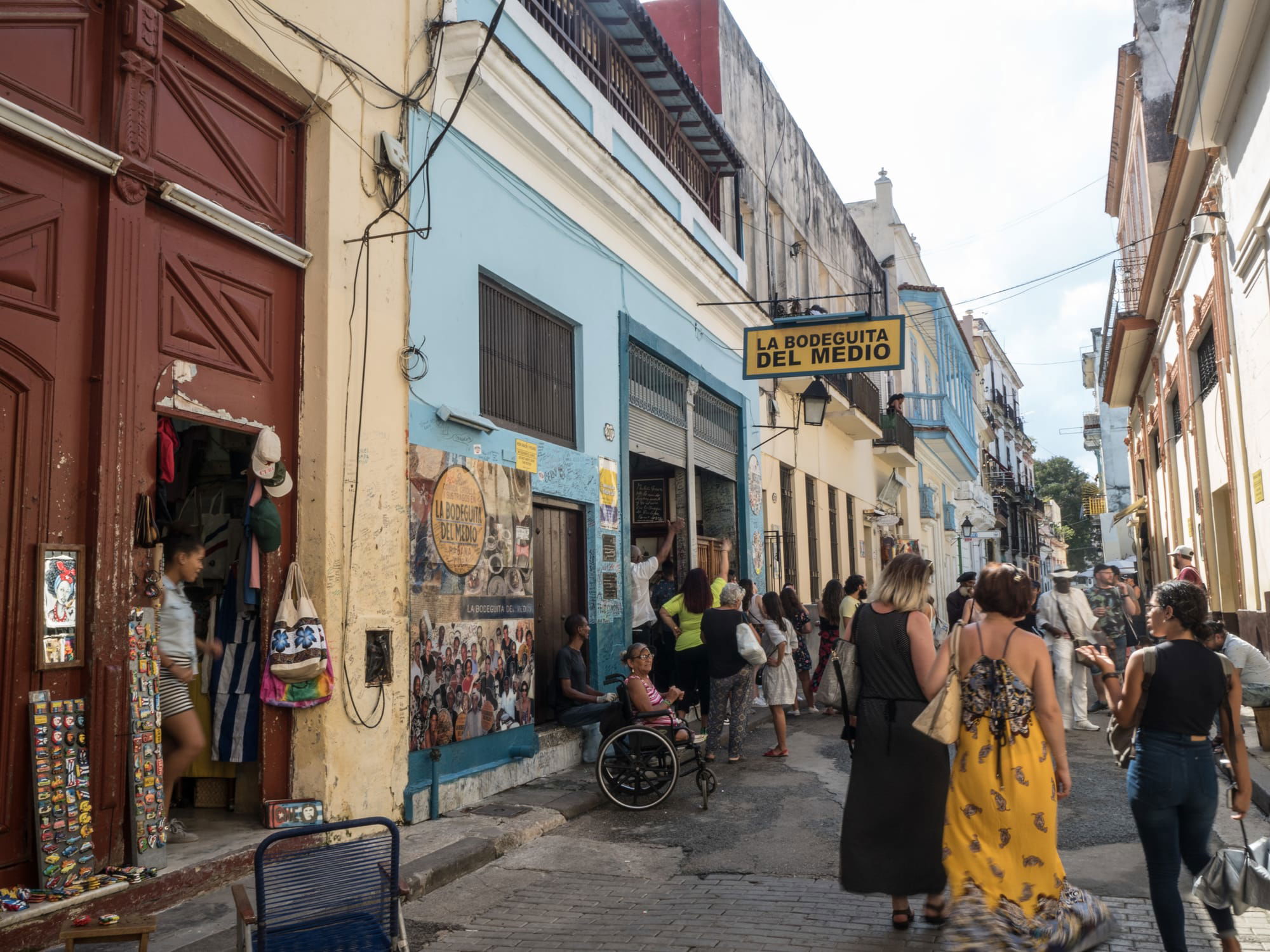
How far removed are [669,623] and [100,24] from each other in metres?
6.67

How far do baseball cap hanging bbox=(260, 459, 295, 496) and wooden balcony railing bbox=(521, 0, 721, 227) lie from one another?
17.2 ft

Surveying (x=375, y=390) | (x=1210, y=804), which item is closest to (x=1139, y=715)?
(x=1210, y=804)

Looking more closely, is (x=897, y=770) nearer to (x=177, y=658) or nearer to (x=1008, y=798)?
(x=1008, y=798)

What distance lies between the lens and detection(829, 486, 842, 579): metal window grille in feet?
66.8

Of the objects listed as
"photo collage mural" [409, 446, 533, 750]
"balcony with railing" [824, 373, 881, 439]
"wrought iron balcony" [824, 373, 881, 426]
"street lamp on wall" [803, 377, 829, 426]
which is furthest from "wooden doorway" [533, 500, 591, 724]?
"balcony with railing" [824, 373, 881, 439]

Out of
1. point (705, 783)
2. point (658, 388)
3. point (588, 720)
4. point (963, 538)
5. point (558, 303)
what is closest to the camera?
point (705, 783)

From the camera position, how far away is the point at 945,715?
168 inches

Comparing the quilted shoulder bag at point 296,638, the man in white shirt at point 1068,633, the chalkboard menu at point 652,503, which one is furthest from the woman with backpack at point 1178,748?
the chalkboard menu at point 652,503

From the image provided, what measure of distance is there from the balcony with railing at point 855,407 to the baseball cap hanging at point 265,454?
42.9 feet

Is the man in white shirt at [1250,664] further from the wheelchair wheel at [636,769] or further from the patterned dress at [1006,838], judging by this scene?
the wheelchair wheel at [636,769]

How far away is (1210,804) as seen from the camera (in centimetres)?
405

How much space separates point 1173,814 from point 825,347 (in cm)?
890

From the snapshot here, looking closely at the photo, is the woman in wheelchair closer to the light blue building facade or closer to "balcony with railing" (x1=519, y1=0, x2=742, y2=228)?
the light blue building facade

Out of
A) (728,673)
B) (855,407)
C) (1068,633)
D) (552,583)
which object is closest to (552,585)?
(552,583)
